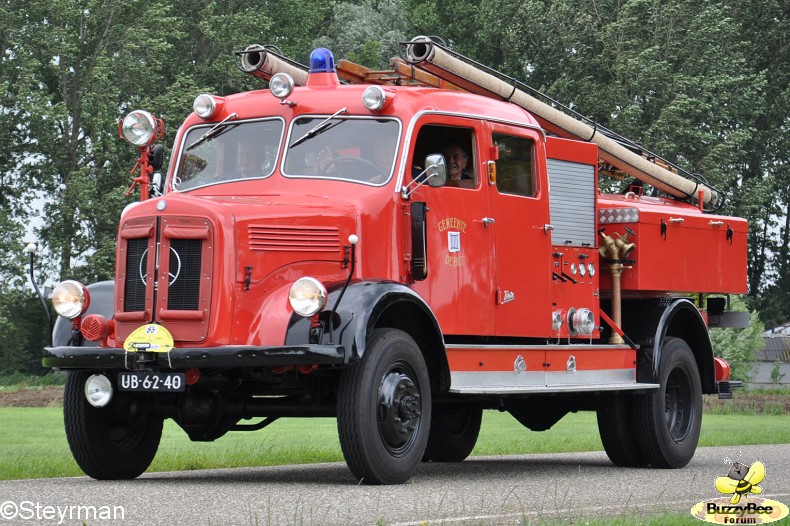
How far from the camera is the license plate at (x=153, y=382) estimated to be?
34.8ft

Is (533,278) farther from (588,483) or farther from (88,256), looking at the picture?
(88,256)

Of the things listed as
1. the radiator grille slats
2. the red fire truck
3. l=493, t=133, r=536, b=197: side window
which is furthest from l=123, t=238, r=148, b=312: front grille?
l=493, t=133, r=536, b=197: side window

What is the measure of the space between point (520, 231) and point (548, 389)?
1.37 meters

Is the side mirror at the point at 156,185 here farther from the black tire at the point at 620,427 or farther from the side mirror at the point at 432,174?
the black tire at the point at 620,427

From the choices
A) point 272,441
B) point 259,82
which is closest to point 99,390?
point 272,441

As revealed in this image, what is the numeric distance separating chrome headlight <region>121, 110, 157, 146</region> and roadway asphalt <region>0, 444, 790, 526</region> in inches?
108

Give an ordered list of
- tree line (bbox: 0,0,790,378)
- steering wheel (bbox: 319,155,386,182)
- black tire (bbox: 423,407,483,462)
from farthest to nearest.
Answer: tree line (bbox: 0,0,790,378) → black tire (bbox: 423,407,483,462) → steering wheel (bbox: 319,155,386,182)

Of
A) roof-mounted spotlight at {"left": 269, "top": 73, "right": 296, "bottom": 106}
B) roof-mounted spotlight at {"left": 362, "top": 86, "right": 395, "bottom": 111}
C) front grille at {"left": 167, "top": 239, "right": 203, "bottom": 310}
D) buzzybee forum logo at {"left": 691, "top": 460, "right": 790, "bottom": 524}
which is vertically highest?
roof-mounted spotlight at {"left": 269, "top": 73, "right": 296, "bottom": 106}

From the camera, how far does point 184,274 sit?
10836mm

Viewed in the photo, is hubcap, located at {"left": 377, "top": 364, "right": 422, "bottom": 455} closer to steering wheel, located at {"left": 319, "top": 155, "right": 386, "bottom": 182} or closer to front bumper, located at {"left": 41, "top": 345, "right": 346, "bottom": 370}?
front bumper, located at {"left": 41, "top": 345, "right": 346, "bottom": 370}

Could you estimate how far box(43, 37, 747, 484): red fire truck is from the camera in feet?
35.3

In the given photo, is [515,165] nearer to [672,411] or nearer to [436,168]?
[436,168]

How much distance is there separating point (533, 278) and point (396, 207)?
6.33 feet

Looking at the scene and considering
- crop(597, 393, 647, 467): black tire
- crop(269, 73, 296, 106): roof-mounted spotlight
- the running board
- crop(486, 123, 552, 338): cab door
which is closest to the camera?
the running board
